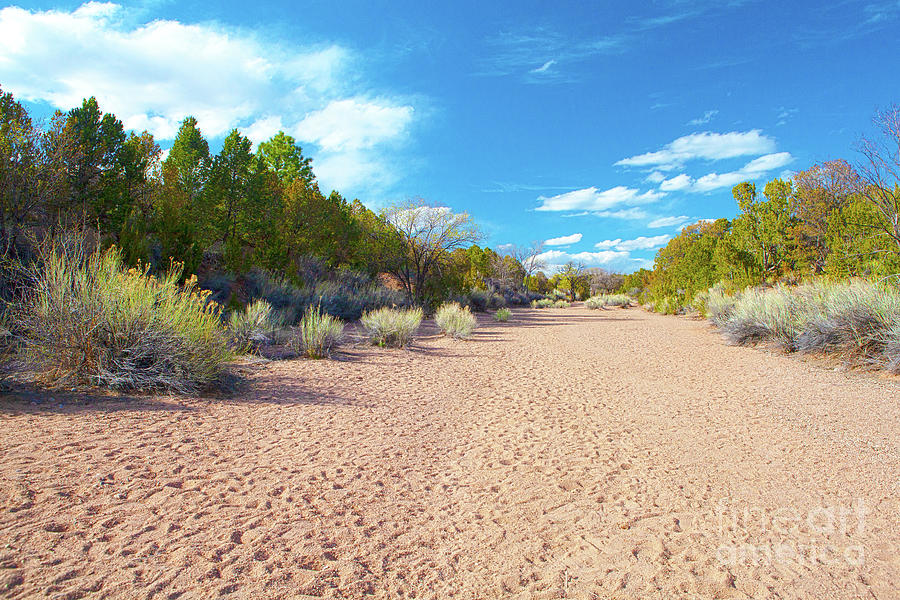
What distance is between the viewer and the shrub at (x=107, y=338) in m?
5.40

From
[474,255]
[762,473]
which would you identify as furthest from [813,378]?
[474,255]

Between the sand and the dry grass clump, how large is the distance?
2.67 m

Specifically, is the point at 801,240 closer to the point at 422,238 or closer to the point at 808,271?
the point at 808,271

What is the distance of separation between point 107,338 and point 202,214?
2212cm

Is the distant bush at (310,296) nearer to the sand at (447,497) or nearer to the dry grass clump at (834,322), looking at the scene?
the sand at (447,497)

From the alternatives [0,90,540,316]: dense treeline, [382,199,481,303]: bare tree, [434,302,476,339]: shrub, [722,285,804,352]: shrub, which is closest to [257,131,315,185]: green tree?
[0,90,540,316]: dense treeline

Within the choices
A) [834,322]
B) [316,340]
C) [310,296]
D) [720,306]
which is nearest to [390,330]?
[316,340]

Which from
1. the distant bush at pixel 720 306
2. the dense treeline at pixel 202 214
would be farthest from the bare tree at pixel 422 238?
the distant bush at pixel 720 306

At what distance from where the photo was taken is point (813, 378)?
8.06m

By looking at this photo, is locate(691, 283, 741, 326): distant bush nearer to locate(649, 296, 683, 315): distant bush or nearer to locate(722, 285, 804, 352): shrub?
locate(722, 285, 804, 352): shrub

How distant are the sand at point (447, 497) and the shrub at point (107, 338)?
1.78 ft

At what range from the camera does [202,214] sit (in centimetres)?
2498

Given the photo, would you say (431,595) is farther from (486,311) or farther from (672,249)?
(672,249)

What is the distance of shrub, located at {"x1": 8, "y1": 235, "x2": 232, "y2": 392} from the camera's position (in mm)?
5402
